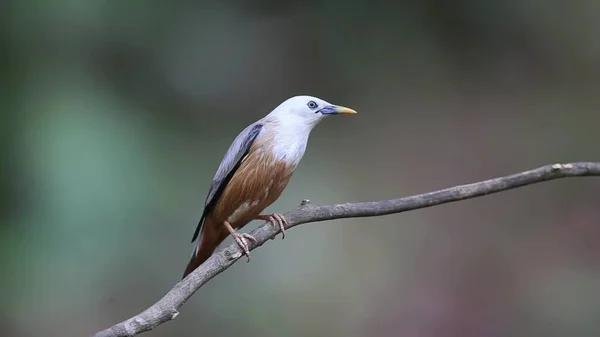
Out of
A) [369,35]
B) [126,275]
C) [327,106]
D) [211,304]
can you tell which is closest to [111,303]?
[126,275]

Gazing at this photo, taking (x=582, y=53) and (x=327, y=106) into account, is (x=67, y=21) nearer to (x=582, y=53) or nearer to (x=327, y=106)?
(x=327, y=106)

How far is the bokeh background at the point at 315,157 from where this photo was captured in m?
2.07

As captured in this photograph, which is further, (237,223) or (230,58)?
(230,58)

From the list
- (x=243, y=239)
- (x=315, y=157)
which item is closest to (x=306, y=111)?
(x=243, y=239)

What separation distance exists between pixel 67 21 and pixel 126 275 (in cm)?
96

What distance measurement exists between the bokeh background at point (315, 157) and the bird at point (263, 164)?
62 cm

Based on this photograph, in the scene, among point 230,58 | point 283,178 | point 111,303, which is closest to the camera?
point 283,178

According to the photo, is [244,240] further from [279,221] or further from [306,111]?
[306,111]

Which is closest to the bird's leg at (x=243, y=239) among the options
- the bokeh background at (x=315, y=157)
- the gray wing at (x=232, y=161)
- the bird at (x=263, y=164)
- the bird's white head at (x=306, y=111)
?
the bird at (x=263, y=164)

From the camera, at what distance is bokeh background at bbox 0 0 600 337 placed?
2070 millimetres

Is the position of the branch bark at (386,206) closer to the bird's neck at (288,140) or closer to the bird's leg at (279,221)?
the bird's leg at (279,221)

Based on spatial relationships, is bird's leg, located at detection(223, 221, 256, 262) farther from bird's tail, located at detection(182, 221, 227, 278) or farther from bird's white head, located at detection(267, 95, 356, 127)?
bird's white head, located at detection(267, 95, 356, 127)

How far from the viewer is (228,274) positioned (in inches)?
82.8

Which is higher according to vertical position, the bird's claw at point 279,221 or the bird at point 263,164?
the bird at point 263,164
